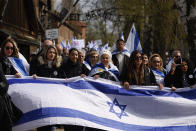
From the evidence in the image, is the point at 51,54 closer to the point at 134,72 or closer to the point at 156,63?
the point at 134,72

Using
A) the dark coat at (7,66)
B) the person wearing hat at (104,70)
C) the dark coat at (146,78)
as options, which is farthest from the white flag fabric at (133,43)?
the dark coat at (7,66)

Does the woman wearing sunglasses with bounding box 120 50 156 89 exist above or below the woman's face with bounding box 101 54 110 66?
below

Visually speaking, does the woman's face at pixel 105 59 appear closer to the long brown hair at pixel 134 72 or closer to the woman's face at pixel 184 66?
the long brown hair at pixel 134 72

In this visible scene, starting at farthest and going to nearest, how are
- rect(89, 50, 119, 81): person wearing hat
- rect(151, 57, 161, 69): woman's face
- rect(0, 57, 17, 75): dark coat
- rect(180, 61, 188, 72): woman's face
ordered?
rect(151, 57, 161, 69): woman's face
rect(180, 61, 188, 72): woman's face
rect(89, 50, 119, 81): person wearing hat
rect(0, 57, 17, 75): dark coat

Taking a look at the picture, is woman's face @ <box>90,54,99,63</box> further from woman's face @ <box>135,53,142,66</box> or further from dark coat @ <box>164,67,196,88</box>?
dark coat @ <box>164,67,196,88</box>

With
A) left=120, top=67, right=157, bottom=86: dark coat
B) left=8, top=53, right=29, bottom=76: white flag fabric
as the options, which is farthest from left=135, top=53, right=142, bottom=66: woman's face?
left=8, top=53, right=29, bottom=76: white flag fabric

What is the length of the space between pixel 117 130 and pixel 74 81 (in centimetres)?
109

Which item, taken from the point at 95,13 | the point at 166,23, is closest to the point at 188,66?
the point at 166,23

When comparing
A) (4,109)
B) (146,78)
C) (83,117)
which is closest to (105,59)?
(146,78)

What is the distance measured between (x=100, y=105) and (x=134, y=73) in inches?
30.4

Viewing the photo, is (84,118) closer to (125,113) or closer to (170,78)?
(125,113)

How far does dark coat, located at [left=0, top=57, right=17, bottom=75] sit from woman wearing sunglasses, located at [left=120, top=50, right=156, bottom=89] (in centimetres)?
187

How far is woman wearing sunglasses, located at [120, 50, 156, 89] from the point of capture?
218 inches

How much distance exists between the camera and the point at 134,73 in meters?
5.51
